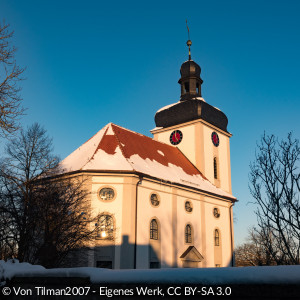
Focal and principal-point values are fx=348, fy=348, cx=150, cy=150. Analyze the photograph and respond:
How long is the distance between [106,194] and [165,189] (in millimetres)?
4452

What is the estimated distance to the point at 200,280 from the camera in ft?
13.9

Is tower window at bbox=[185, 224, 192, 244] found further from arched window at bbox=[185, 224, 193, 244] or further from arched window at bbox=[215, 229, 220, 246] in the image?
arched window at bbox=[215, 229, 220, 246]

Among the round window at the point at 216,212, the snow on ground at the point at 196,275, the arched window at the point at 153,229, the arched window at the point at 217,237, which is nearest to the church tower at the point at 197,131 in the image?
the round window at the point at 216,212

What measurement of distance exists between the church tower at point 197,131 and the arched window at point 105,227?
37.9ft

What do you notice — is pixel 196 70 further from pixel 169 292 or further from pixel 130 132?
pixel 169 292

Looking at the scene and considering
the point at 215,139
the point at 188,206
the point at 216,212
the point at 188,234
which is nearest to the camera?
the point at 188,234

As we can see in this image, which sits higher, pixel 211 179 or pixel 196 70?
pixel 196 70

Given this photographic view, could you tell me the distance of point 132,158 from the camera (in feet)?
73.7

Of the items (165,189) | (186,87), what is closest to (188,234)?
(165,189)

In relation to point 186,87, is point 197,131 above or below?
below

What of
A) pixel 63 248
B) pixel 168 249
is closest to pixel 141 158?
pixel 168 249

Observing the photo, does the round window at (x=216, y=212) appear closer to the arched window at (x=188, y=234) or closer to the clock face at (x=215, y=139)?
the arched window at (x=188, y=234)

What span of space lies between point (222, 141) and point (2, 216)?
72.7 feet

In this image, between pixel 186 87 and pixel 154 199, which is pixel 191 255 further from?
pixel 186 87
